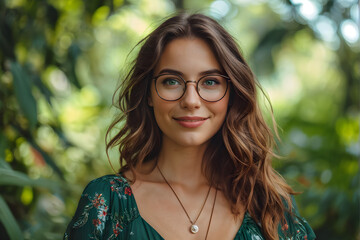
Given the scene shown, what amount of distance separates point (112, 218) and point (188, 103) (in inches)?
20.6

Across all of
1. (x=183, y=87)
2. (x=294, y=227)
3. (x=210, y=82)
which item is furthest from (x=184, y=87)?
(x=294, y=227)

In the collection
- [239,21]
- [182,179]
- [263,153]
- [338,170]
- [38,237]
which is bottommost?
[38,237]

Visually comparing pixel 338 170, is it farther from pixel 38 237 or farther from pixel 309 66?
pixel 309 66

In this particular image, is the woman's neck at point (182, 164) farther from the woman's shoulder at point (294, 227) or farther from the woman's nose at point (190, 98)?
the woman's shoulder at point (294, 227)

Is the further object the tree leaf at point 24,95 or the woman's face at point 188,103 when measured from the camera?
the tree leaf at point 24,95

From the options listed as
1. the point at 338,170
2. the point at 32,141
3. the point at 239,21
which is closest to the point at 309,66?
the point at 239,21

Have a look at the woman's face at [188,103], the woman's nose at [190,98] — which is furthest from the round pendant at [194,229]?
the woman's nose at [190,98]

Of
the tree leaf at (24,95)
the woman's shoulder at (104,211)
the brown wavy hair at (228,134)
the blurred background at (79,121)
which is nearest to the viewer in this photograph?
the woman's shoulder at (104,211)

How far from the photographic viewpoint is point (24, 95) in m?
2.17

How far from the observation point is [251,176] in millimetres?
1743

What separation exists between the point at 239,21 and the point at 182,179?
9.45 meters

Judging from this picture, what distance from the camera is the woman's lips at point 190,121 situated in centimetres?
155

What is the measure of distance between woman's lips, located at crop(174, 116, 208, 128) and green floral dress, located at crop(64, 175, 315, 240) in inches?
13.4

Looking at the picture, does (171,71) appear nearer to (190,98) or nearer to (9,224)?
Answer: (190,98)
